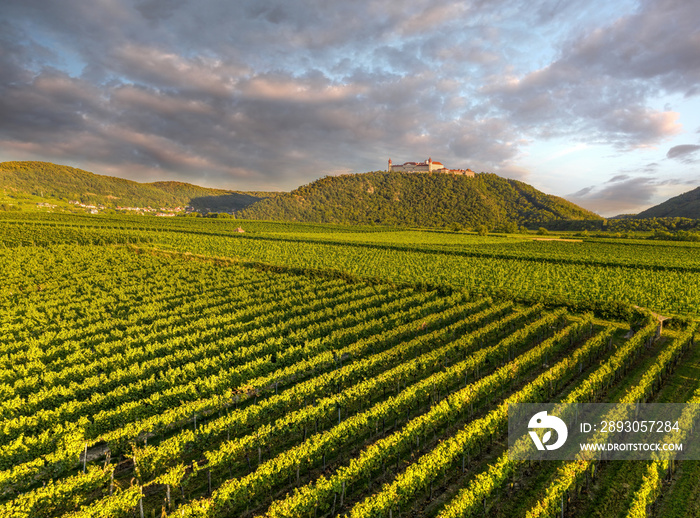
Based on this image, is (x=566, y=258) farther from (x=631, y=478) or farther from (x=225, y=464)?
(x=225, y=464)

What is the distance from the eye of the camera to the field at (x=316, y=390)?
41.4 feet

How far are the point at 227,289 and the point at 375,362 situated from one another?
26872mm

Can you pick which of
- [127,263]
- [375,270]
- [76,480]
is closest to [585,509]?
[76,480]

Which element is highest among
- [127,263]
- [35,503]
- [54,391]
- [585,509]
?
[127,263]

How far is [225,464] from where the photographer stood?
14.6 m
